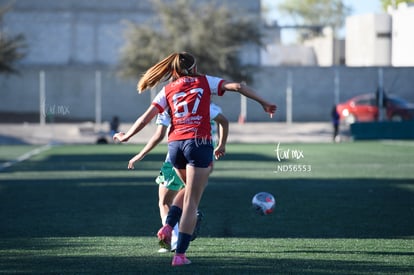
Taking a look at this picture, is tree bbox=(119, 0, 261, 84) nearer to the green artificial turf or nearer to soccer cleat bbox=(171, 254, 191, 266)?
the green artificial turf

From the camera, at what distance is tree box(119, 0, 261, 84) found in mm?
51562

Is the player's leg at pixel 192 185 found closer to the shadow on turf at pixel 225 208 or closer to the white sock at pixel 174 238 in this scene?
the white sock at pixel 174 238

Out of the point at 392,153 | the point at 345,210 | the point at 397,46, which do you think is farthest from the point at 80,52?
the point at 345,210

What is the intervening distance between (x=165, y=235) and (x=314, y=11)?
331 feet

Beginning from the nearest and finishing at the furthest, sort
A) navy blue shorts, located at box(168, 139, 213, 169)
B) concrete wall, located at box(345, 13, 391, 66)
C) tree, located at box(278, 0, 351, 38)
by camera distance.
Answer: navy blue shorts, located at box(168, 139, 213, 169)
concrete wall, located at box(345, 13, 391, 66)
tree, located at box(278, 0, 351, 38)

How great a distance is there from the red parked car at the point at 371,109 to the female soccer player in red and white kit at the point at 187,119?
120 feet

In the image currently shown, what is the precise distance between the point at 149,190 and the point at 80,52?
149 ft

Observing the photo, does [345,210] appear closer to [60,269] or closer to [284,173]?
Answer: [60,269]

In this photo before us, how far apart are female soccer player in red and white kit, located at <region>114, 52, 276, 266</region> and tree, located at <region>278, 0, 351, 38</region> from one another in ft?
321

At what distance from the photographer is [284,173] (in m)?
23.7

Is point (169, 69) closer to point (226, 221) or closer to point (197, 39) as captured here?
point (226, 221)

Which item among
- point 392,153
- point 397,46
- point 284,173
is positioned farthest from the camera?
point 392,153

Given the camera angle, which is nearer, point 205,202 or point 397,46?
point 205,202

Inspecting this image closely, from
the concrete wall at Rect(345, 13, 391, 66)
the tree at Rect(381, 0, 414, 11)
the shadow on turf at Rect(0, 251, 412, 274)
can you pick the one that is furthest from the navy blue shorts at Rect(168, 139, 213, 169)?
the tree at Rect(381, 0, 414, 11)
